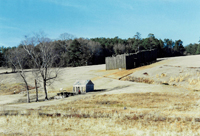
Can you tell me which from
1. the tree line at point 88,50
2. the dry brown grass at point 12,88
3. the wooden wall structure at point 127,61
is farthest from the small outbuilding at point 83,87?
the tree line at point 88,50

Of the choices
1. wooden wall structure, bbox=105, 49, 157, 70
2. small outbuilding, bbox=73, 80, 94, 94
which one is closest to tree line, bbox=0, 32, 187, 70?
wooden wall structure, bbox=105, 49, 157, 70

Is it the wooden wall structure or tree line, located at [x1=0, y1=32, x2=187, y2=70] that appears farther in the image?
tree line, located at [x1=0, y1=32, x2=187, y2=70]

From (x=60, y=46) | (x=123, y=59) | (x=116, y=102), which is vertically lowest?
(x=116, y=102)

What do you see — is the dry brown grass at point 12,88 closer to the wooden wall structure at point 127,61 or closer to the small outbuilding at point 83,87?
the small outbuilding at point 83,87

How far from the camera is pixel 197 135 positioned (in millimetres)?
11414

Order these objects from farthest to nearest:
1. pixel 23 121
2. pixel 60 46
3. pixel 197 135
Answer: pixel 60 46
pixel 23 121
pixel 197 135

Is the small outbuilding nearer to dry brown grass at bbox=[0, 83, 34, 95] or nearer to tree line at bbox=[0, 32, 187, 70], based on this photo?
dry brown grass at bbox=[0, 83, 34, 95]

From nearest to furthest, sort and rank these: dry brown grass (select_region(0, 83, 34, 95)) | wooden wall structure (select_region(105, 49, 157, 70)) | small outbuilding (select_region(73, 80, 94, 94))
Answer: small outbuilding (select_region(73, 80, 94, 94)), dry brown grass (select_region(0, 83, 34, 95)), wooden wall structure (select_region(105, 49, 157, 70))

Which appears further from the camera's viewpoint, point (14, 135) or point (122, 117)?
point (122, 117)

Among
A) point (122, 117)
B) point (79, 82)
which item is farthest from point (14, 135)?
point (79, 82)

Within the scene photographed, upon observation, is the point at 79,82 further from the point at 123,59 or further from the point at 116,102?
the point at 123,59

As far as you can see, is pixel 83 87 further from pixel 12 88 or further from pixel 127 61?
pixel 127 61

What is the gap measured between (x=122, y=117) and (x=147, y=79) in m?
31.4

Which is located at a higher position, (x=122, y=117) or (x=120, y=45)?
(x=120, y=45)
